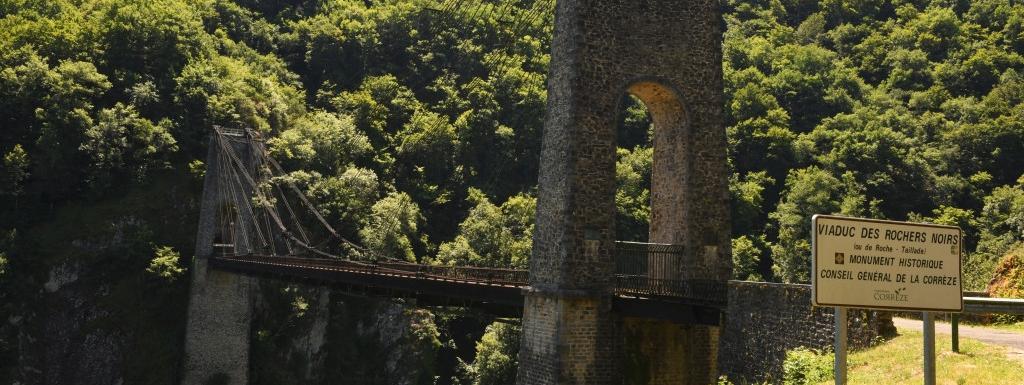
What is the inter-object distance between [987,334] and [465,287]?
10.3m

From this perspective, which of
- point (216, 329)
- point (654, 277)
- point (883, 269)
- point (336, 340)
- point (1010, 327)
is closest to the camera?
point (883, 269)

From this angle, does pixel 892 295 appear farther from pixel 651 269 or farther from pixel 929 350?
pixel 651 269

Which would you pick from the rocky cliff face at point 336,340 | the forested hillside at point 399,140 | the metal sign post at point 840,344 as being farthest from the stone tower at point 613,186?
the rocky cliff face at point 336,340

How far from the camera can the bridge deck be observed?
55.1 feet

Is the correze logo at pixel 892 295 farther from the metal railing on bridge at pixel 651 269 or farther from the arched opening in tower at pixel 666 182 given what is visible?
the arched opening in tower at pixel 666 182

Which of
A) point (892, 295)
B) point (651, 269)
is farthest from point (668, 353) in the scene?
point (892, 295)

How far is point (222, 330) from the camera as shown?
39750 millimetres

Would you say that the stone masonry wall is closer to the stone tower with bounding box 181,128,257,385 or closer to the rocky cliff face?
the rocky cliff face

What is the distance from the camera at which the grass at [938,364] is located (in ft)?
36.5

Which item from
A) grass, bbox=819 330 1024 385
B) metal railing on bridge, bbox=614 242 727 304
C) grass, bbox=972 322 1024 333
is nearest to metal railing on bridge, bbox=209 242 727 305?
metal railing on bridge, bbox=614 242 727 304

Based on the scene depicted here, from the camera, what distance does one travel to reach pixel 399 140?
60.2 m

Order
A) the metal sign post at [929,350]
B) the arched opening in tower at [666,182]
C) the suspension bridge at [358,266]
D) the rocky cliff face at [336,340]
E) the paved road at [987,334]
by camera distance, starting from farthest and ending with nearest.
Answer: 1. the rocky cliff face at [336,340]
2. the arched opening in tower at [666,182]
3. the suspension bridge at [358,266]
4. the paved road at [987,334]
5. the metal sign post at [929,350]

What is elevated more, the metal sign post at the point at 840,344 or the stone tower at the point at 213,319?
the metal sign post at the point at 840,344

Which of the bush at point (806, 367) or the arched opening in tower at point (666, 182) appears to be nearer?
the bush at point (806, 367)
